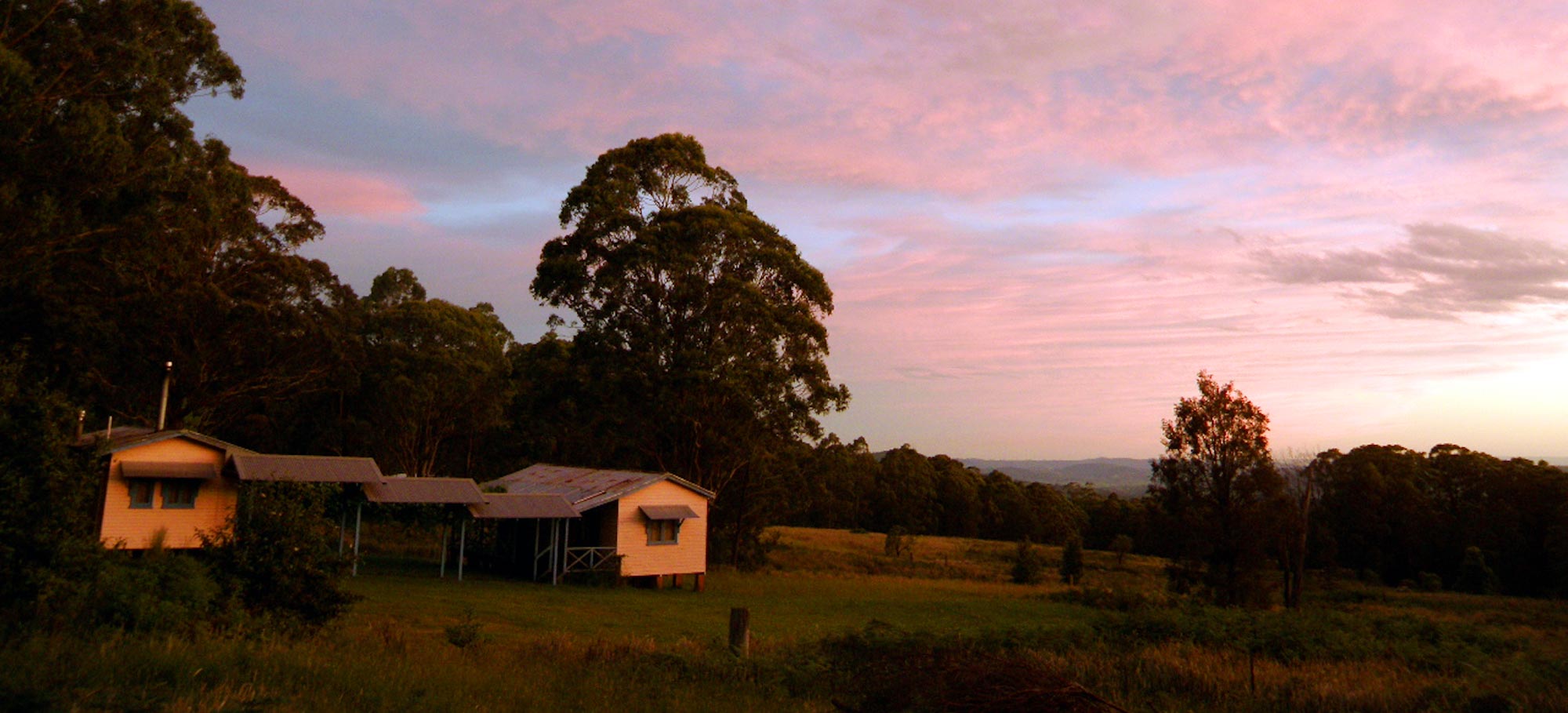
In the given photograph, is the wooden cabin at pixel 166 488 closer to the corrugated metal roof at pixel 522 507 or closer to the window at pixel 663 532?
A: the corrugated metal roof at pixel 522 507

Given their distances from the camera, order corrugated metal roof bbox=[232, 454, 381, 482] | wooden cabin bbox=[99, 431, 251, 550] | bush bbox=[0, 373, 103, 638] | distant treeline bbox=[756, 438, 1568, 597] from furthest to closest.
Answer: distant treeline bbox=[756, 438, 1568, 597], corrugated metal roof bbox=[232, 454, 381, 482], wooden cabin bbox=[99, 431, 251, 550], bush bbox=[0, 373, 103, 638]

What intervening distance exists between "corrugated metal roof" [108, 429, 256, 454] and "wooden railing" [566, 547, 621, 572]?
35.0 feet

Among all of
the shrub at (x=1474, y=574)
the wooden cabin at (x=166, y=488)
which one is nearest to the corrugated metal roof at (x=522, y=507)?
the wooden cabin at (x=166, y=488)

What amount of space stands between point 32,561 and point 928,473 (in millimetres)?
73705

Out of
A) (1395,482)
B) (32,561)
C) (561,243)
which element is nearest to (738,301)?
(561,243)

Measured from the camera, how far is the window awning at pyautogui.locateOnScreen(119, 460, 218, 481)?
25391 millimetres

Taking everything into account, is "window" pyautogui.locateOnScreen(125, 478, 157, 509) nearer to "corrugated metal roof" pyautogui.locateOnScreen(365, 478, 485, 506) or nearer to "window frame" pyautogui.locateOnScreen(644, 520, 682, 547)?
"corrugated metal roof" pyautogui.locateOnScreen(365, 478, 485, 506)

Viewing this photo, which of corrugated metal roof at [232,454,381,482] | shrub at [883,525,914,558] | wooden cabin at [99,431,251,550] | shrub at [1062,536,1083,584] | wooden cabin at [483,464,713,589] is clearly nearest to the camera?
wooden cabin at [99,431,251,550]

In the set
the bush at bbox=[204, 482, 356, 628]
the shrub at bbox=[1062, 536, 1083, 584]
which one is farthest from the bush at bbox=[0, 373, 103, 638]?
the shrub at bbox=[1062, 536, 1083, 584]

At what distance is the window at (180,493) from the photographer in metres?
26.6

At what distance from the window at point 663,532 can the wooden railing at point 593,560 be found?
139 centimetres

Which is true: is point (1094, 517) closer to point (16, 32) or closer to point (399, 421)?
point (399, 421)

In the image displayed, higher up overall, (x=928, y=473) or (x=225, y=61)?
(x=225, y=61)

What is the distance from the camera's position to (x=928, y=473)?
80.0m
